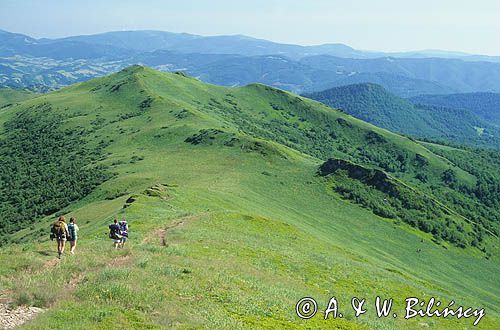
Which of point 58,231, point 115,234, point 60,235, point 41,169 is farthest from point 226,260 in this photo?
point 41,169

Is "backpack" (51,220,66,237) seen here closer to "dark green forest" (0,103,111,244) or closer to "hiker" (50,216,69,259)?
"hiker" (50,216,69,259)

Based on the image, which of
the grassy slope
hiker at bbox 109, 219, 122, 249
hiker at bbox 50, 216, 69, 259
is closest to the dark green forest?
the grassy slope

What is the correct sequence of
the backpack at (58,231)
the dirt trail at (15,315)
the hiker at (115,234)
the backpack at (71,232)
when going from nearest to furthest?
the dirt trail at (15,315) → the backpack at (58,231) → the backpack at (71,232) → the hiker at (115,234)

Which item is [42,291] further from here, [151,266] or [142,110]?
[142,110]

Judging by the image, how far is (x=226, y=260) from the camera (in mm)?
31859

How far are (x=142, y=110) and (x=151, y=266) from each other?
168 metres

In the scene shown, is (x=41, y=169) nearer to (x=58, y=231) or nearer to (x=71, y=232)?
(x=71, y=232)

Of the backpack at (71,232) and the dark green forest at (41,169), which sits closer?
the backpack at (71,232)

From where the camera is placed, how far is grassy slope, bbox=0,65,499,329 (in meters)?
18.9

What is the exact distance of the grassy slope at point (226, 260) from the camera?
62.1 ft

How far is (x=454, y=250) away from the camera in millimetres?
111562

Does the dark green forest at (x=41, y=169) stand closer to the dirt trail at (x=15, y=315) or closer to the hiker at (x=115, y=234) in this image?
the hiker at (x=115, y=234)

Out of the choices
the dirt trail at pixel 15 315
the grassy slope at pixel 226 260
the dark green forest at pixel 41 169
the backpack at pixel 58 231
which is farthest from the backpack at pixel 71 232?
the dark green forest at pixel 41 169

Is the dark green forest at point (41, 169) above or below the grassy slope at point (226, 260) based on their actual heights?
below
